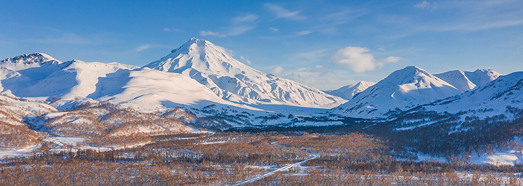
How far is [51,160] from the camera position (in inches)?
3728

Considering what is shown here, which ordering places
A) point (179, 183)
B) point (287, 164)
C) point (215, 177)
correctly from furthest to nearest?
point (287, 164) < point (215, 177) < point (179, 183)

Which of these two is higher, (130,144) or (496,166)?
(130,144)

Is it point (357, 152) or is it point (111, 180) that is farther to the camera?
point (357, 152)

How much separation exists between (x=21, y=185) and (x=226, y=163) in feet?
162

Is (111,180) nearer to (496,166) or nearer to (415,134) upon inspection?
(496,166)

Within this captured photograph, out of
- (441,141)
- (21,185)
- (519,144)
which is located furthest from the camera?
(441,141)

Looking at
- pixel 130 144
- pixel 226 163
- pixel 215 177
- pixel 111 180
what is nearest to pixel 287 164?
pixel 226 163

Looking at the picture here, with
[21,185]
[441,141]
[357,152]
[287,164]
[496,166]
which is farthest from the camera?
[441,141]

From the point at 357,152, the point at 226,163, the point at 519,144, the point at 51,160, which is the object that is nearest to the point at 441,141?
the point at 519,144

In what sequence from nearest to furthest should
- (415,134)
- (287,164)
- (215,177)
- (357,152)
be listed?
(215,177) < (287,164) < (357,152) < (415,134)

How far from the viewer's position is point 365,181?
75188 mm

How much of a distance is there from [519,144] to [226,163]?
93764 millimetres

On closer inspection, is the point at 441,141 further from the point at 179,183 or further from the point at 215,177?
the point at 179,183

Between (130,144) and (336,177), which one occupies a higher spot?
(130,144)
